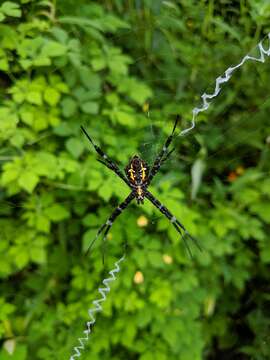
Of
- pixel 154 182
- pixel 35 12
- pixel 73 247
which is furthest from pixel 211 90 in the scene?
pixel 73 247

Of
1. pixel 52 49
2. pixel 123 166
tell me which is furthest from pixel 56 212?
pixel 52 49

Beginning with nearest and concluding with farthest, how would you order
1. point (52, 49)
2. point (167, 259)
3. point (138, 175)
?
point (52, 49)
point (138, 175)
point (167, 259)

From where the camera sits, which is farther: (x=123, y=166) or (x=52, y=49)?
(x=123, y=166)

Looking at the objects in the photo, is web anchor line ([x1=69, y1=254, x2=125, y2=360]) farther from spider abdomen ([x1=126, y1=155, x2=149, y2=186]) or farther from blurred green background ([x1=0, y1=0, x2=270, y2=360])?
spider abdomen ([x1=126, y1=155, x2=149, y2=186])

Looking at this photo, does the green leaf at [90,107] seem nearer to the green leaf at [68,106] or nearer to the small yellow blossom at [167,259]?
→ the green leaf at [68,106]

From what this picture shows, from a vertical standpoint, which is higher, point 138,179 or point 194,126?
point 194,126

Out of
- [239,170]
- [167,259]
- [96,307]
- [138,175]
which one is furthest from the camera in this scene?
[239,170]

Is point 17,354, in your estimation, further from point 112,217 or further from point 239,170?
point 239,170

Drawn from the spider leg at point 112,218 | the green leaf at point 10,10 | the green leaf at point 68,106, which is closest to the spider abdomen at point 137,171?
the spider leg at point 112,218
